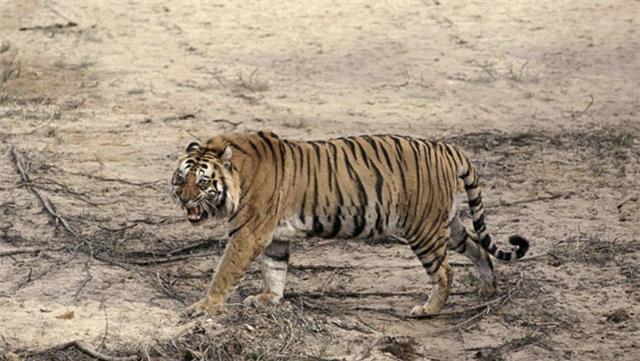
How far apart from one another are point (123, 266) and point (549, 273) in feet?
7.81

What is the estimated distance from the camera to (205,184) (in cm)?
712

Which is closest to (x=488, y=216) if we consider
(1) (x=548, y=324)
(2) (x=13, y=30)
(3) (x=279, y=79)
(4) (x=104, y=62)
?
(1) (x=548, y=324)

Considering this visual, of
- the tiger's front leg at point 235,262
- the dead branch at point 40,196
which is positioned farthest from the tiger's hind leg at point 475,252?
the dead branch at point 40,196

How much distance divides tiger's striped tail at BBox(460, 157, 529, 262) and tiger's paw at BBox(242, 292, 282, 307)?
121 cm

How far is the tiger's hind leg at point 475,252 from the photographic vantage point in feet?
26.3

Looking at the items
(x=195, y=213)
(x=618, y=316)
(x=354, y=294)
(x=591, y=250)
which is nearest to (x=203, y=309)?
(x=195, y=213)

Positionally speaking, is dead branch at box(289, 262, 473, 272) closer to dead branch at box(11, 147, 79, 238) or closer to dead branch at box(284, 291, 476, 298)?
dead branch at box(284, 291, 476, 298)

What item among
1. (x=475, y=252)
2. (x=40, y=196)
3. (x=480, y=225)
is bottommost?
(x=40, y=196)

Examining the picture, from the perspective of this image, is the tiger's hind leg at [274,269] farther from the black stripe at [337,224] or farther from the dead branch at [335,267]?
the dead branch at [335,267]

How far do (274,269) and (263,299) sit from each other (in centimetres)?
20

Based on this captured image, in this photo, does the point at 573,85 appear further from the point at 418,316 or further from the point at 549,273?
the point at 418,316

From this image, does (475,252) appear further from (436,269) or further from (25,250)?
(25,250)

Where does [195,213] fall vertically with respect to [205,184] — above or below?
below

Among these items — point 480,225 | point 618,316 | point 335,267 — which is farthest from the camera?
point 335,267
